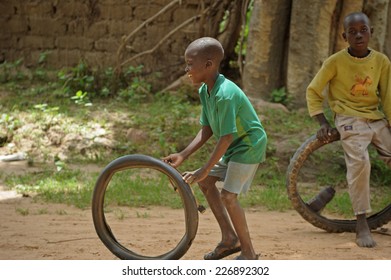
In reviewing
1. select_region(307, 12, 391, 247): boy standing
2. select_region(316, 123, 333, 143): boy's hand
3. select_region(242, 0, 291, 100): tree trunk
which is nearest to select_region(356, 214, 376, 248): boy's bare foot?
select_region(307, 12, 391, 247): boy standing

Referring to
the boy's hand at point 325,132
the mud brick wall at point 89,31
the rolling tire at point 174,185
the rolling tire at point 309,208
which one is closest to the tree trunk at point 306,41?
the mud brick wall at point 89,31

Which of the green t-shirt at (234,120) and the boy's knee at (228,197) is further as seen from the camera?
the boy's knee at (228,197)

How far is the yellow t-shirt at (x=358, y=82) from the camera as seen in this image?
5184 mm

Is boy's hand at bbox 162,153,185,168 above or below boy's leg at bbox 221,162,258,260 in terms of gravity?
above

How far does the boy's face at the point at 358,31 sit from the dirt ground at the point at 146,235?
1380mm

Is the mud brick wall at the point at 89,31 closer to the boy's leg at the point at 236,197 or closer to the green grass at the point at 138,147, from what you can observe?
the green grass at the point at 138,147

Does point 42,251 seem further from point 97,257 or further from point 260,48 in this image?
point 260,48

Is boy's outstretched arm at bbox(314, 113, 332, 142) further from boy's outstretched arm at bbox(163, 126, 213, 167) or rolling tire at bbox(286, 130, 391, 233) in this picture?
boy's outstretched arm at bbox(163, 126, 213, 167)

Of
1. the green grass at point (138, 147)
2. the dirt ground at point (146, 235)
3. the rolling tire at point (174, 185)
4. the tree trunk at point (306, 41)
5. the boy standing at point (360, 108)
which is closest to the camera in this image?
the rolling tire at point (174, 185)

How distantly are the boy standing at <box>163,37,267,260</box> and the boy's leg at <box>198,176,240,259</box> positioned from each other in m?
0.02

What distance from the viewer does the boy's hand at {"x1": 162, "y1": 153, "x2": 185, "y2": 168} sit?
14.1 feet

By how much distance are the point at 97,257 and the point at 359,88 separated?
213 cm

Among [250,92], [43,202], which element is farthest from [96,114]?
[43,202]

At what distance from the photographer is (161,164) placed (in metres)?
4.19
